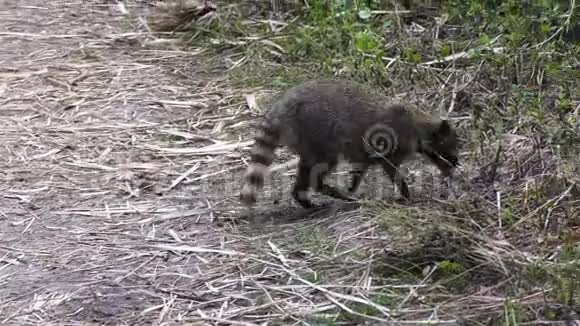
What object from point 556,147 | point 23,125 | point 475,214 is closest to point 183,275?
point 475,214

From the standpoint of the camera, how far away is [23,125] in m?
7.48

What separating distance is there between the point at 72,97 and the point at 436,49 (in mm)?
2766

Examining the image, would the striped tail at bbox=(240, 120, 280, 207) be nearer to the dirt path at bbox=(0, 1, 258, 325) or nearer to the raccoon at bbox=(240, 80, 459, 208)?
the raccoon at bbox=(240, 80, 459, 208)

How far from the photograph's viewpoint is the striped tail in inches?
233

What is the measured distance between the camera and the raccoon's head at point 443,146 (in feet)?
19.9

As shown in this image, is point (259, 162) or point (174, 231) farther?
point (259, 162)

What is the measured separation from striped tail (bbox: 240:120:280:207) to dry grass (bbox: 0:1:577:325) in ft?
0.45

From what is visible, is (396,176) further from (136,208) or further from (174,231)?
(136,208)

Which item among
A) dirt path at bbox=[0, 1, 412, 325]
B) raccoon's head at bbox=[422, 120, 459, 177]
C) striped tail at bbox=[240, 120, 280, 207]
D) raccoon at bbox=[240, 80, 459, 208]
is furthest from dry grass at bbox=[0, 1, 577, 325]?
raccoon's head at bbox=[422, 120, 459, 177]

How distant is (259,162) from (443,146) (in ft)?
3.50

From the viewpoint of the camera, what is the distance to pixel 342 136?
6.05 metres

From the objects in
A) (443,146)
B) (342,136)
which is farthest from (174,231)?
(443,146)

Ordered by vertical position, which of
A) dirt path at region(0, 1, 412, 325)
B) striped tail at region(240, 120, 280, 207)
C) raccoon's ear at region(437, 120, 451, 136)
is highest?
raccoon's ear at region(437, 120, 451, 136)

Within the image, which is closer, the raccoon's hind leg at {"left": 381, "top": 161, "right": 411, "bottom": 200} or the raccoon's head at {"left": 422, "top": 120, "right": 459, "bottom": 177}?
the raccoon's hind leg at {"left": 381, "top": 161, "right": 411, "bottom": 200}
